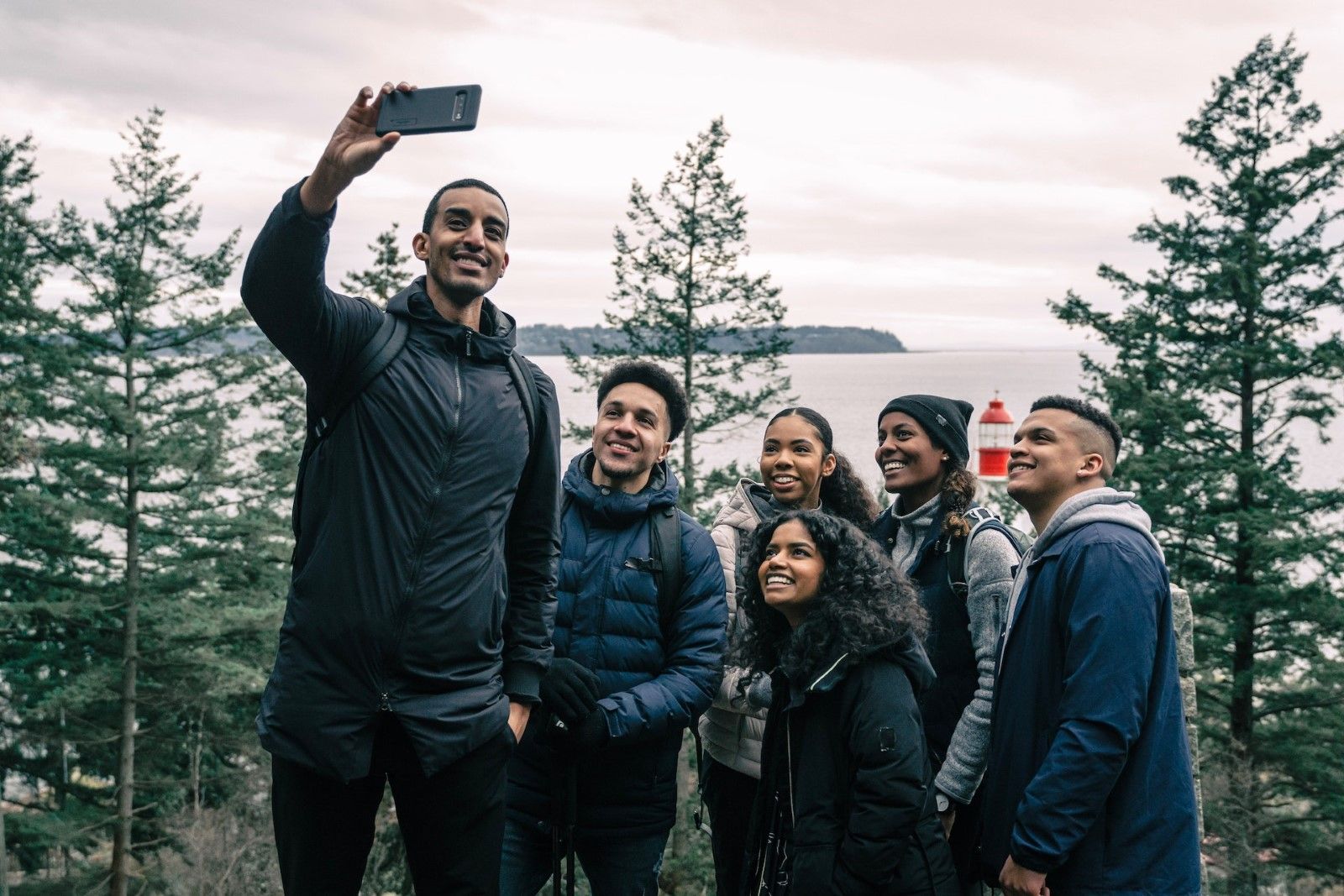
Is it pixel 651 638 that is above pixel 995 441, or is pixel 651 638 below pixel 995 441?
below

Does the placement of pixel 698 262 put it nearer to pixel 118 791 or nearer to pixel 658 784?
pixel 118 791

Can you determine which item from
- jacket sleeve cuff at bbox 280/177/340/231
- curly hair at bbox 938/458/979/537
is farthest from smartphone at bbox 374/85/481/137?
curly hair at bbox 938/458/979/537

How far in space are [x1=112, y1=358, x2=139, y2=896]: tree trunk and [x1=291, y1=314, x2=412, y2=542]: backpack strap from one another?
16.8 m

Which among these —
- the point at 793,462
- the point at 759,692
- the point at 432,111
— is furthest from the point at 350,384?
the point at 793,462

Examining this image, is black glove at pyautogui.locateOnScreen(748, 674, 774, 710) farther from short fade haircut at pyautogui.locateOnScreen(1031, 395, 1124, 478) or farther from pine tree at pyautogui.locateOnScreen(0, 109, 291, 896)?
pine tree at pyautogui.locateOnScreen(0, 109, 291, 896)

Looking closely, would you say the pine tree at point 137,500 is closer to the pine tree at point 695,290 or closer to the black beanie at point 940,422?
the pine tree at point 695,290

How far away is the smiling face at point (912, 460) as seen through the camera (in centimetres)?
347

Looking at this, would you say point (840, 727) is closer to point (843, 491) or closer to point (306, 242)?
point (843, 491)

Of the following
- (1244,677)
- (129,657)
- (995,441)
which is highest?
(995,441)

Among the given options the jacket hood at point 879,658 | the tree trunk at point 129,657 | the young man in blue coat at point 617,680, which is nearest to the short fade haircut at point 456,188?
the young man in blue coat at point 617,680

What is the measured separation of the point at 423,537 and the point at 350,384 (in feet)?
1.28

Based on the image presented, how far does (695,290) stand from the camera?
21.1 m

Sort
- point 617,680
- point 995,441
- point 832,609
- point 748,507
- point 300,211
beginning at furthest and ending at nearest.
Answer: point 995,441
point 748,507
point 617,680
point 832,609
point 300,211

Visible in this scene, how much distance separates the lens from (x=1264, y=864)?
48.4ft
